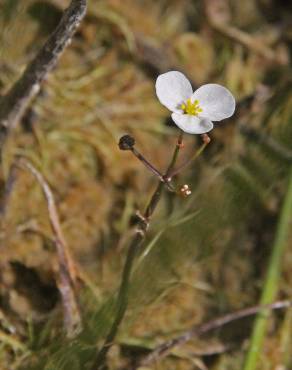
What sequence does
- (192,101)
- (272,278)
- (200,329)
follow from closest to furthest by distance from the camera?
(192,101), (200,329), (272,278)

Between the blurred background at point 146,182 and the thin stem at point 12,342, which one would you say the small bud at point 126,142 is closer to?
the blurred background at point 146,182

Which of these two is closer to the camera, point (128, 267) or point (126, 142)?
point (126, 142)

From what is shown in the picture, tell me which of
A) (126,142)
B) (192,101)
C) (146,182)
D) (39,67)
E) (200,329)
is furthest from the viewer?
(146,182)

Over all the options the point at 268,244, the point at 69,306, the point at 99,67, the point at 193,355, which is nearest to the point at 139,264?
the point at 69,306

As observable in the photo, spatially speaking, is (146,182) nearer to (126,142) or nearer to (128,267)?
(128,267)

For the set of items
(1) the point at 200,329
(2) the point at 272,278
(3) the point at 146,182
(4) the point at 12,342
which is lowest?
(4) the point at 12,342

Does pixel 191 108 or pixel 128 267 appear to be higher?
pixel 191 108

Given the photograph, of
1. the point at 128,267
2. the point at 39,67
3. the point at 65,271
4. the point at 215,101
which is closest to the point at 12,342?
the point at 65,271
